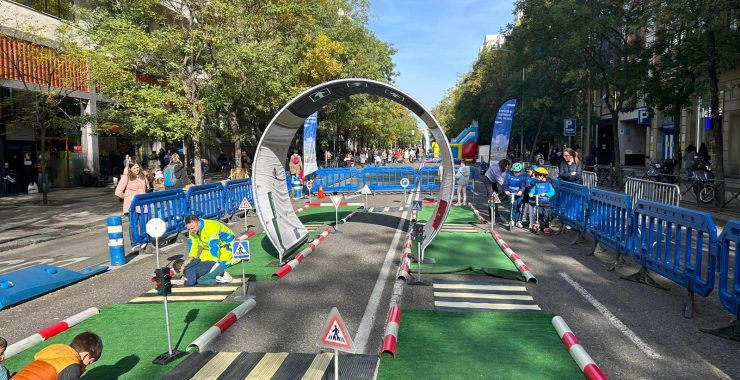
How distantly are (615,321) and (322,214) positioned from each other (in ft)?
37.8

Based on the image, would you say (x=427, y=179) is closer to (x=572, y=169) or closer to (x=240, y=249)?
(x=572, y=169)

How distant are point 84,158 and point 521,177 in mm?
26338

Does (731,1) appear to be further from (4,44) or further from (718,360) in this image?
(4,44)

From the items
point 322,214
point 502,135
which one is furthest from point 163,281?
point 502,135

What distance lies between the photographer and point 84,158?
29641 millimetres

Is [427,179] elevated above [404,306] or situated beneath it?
elevated above

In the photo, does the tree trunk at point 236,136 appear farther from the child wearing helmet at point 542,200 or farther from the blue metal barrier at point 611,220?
the blue metal barrier at point 611,220

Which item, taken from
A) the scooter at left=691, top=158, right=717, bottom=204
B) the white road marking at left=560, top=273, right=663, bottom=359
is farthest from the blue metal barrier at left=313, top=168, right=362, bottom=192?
the white road marking at left=560, top=273, right=663, bottom=359

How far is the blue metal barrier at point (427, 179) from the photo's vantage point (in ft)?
80.1

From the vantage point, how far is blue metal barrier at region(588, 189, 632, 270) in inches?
342

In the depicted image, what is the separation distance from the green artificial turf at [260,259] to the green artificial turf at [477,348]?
3274 millimetres

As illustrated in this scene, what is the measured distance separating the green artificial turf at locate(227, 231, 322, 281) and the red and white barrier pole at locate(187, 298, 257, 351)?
163 centimetres

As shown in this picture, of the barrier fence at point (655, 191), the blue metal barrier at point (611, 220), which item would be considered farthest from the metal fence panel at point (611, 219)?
the barrier fence at point (655, 191)

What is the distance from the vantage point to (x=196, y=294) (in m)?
7.79
